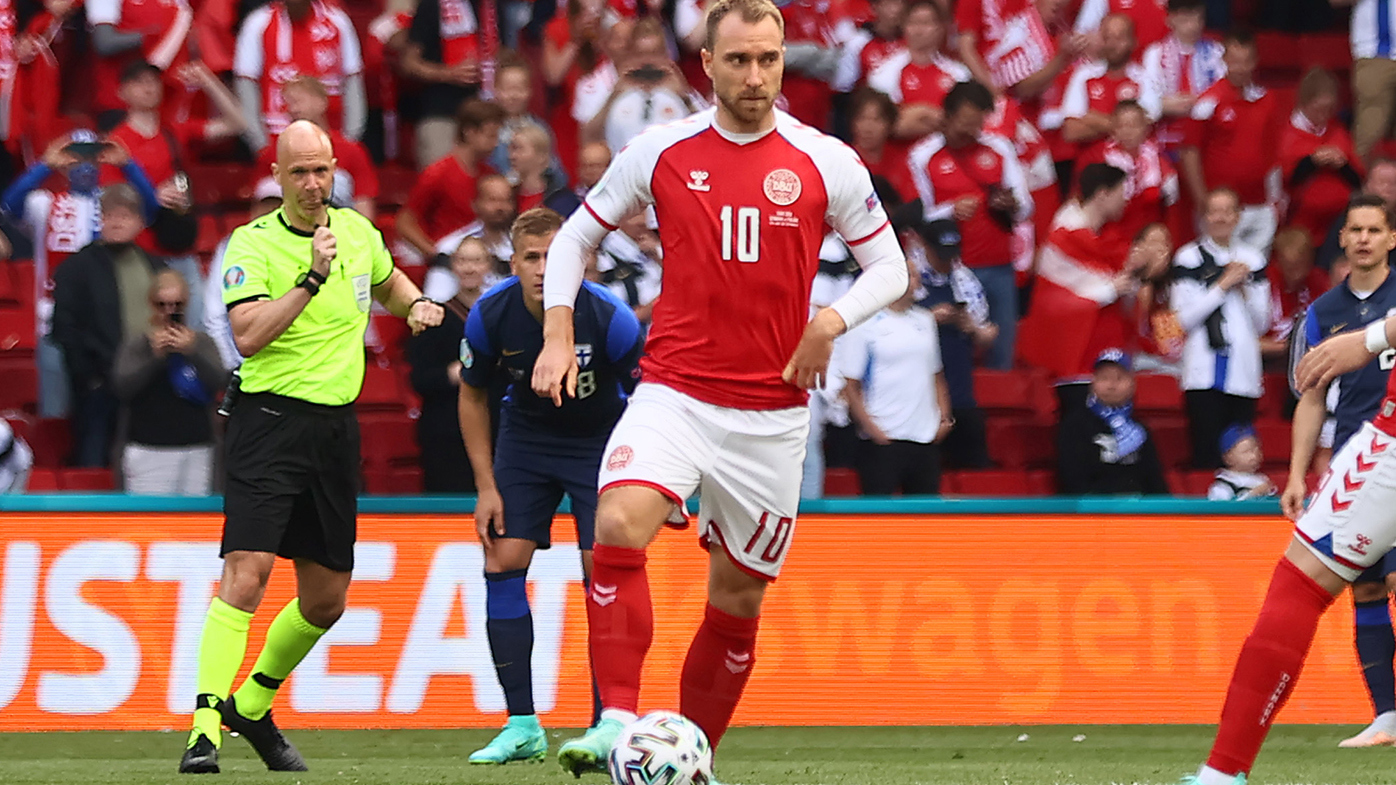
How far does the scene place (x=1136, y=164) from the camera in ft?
41.3

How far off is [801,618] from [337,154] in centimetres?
427

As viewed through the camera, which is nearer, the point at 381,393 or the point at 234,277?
the point at 234,277

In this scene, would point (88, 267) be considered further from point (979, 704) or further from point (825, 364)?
point (825, 364)

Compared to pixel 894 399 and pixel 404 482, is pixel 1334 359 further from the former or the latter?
pixel 404 482

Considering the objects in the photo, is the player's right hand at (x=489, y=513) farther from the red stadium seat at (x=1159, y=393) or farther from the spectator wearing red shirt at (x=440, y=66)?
the red stadium seat at (x=1159, y=393)

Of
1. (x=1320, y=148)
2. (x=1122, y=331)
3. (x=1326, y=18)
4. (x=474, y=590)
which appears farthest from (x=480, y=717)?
(x=1326, y=18)

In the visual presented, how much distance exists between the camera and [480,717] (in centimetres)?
914

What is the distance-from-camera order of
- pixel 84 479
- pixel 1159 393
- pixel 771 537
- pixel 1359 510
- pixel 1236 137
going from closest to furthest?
1. pixel 1359 510
2. pixel 771 537
3. pixel 84 479
4. pixel 1159 393
5. pixel 1236 137

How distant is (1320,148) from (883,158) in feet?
10.3

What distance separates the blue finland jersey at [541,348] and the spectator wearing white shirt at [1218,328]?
4702 millimetres

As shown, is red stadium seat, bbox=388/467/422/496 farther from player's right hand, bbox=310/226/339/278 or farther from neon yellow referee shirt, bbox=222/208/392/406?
player's right hand, bbox=310/226/339/278

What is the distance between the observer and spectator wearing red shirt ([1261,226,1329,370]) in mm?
12461

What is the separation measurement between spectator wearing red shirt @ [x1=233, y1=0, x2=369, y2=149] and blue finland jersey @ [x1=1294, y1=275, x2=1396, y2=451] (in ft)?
20.4

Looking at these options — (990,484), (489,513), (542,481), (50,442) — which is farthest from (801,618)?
(50,442)
